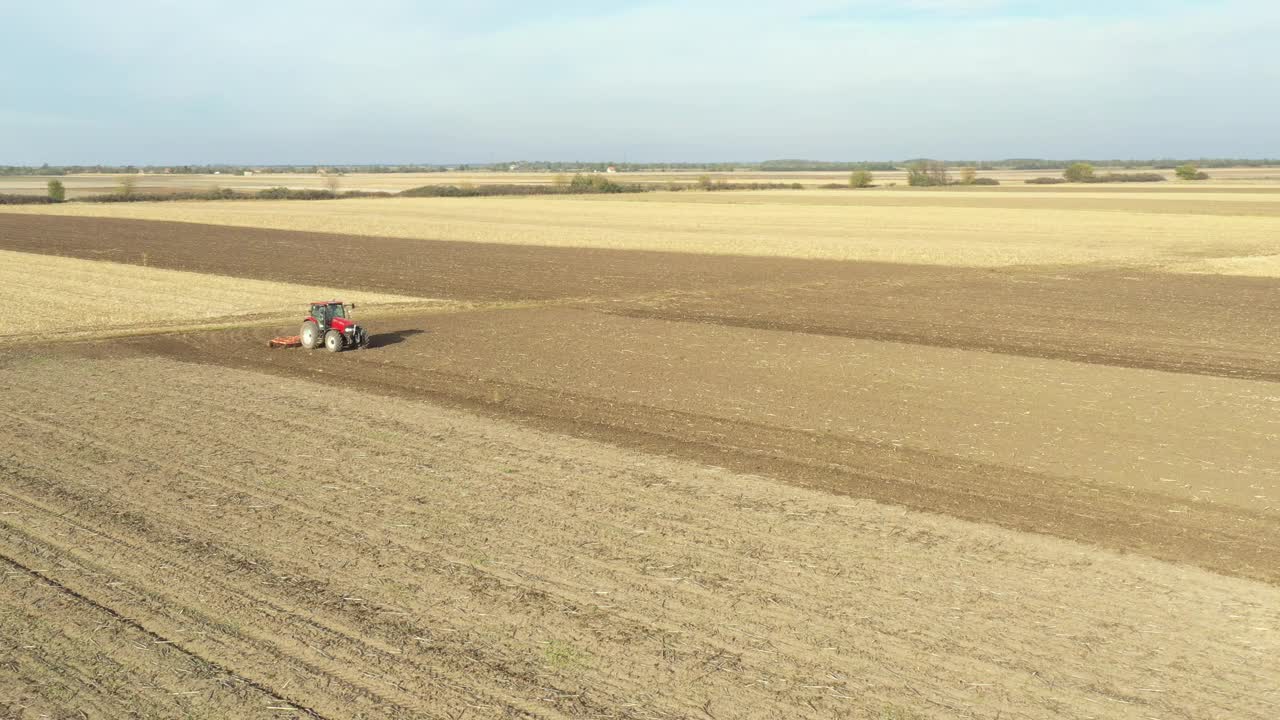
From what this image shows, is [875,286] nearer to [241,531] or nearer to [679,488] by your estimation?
[679,488]

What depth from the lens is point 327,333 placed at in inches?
904

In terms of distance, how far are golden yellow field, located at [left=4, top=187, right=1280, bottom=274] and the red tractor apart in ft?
87.5

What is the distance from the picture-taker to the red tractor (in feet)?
74.9

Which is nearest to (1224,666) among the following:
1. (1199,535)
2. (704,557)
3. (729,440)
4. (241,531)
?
(1199,535)

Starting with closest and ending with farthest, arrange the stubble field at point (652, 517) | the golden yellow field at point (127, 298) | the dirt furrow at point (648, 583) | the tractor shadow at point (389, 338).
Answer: the dirt furrow at point (648, 583) < the stubble field at point (652, 517) < the tractor shadow at point (389, 338) < the golden yellow field at point (127, 298)

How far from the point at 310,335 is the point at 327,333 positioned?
14.1 inches

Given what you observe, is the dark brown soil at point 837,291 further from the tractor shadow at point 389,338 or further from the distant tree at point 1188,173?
the distant tree at point 1188,173

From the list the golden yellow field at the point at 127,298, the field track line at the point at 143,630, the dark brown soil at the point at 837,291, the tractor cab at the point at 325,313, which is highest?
the tractor cab at the point at 325,313

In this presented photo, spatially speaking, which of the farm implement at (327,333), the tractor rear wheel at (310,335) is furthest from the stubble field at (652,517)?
the tractor rear wheel at (310,335)

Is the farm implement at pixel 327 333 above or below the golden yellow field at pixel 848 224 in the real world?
above

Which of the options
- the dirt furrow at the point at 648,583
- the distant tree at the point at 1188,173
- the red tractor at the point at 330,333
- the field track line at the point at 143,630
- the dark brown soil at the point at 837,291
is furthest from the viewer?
the distant tree at the point at 1188,173

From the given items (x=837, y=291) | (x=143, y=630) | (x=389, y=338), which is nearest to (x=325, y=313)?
(x=389, y=338)

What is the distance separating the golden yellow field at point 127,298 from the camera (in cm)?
2694

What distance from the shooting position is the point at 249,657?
8.72 meters
